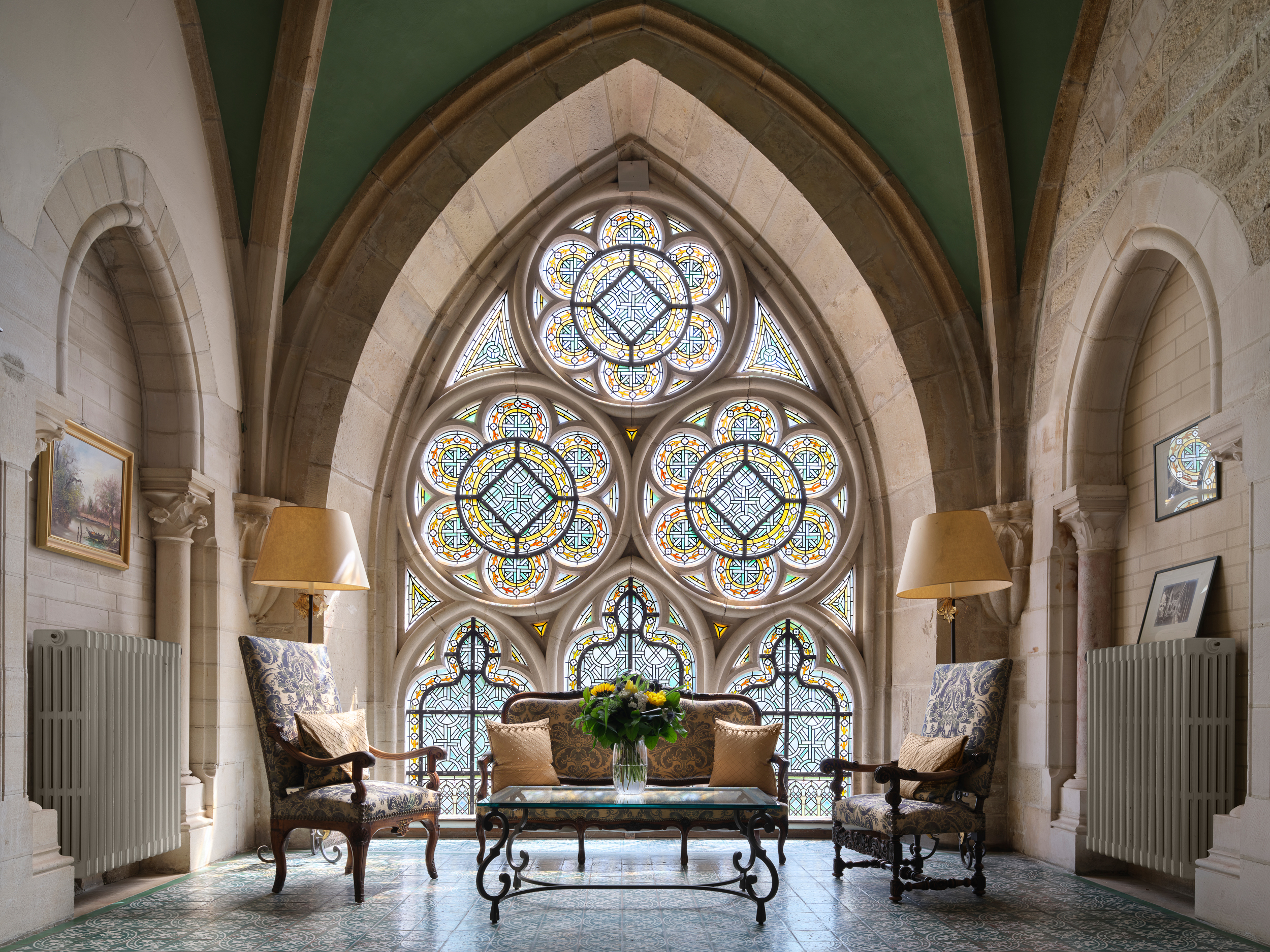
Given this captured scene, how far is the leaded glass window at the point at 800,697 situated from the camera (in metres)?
7.22

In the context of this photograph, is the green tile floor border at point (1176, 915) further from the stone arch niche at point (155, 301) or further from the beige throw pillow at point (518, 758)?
the stone arch niche at point (155, 301)

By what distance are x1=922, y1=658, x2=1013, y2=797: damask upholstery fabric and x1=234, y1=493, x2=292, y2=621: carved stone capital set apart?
3537 mm

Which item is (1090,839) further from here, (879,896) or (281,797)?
(281,797)

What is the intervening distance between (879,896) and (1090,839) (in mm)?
1046

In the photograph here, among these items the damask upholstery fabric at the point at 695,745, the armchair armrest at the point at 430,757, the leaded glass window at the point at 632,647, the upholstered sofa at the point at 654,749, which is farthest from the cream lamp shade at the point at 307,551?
the leaded glass window at the point at 632,647

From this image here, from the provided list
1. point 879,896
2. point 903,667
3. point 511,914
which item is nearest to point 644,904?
point 511,914

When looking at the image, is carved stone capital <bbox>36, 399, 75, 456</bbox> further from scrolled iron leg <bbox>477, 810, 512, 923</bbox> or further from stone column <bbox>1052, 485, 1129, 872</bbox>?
stone column <bbox>1052, 485, 1129, 872</bbox>

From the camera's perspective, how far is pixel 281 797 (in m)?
4.77

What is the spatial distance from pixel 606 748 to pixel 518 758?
527 millimetres

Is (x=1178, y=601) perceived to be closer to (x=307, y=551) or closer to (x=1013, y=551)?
(x=1013, y=551)

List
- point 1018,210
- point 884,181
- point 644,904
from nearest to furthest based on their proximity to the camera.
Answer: point 644,904 → point 1018,210 → point 884,181

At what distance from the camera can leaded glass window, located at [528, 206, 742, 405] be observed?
7543 mm

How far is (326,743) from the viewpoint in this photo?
4938 millimetres

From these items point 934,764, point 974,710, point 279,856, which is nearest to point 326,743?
point 279,856
